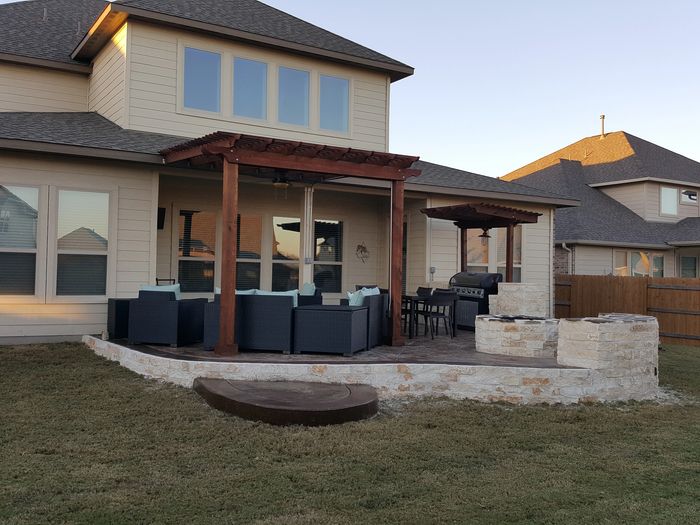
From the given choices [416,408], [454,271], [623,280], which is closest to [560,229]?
[623,280]

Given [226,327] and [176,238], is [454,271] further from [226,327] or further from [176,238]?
[226,327]

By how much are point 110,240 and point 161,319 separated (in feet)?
7.56

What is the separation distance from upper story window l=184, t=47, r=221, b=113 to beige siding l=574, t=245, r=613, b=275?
42.6 feet

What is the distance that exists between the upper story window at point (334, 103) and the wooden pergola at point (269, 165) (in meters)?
3.65

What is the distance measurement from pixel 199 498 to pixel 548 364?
4614 mm

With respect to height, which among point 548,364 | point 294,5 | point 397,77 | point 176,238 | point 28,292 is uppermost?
point 294,5

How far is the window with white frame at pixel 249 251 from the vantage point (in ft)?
39.4

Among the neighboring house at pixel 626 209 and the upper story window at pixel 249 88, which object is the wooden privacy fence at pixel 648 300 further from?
the upper story window at pixel 249 88

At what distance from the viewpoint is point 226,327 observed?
23.4 ft

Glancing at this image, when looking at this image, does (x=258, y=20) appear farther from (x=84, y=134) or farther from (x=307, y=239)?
(x=307, y=239)

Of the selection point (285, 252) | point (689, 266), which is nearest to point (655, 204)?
point (689, 266)

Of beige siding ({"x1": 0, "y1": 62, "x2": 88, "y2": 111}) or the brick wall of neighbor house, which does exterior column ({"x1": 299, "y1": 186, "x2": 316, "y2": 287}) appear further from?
the brick wall of neighbor house

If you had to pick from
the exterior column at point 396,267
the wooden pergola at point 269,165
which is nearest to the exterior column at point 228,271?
the wooden pergola at point 269,165

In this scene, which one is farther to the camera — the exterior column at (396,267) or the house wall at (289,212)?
the house wall at (289,212)
